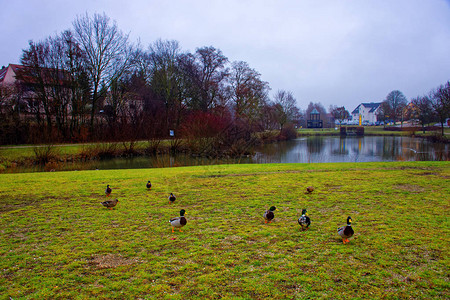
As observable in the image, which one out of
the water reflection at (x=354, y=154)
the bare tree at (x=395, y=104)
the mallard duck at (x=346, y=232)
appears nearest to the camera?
the mallard duck at (x=346, y=232)

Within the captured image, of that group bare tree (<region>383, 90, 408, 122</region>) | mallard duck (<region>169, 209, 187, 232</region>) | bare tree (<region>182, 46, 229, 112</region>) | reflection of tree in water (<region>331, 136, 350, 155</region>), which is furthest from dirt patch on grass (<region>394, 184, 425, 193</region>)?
bare tree (<region>383, 90, 408, 122</region>)

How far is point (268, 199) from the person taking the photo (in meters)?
7.17

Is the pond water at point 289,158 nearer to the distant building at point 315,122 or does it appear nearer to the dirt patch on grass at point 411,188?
the dirt patch on grass at point 411,188

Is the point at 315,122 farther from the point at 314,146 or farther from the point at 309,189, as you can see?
the point at 309,189

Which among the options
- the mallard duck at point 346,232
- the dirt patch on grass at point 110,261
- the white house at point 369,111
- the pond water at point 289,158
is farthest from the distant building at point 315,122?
the dirt patch on grass at point 110,261

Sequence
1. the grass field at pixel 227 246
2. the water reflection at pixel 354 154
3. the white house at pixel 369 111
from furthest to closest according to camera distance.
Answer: the white house at pixel 369 111, the water reflection at pixel 354 154, the grass field at pixel 227 246

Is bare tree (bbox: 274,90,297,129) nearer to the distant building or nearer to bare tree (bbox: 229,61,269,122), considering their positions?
bare tree (bbox: 229,61,269,122)

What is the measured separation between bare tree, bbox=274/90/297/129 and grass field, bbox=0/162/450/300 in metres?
50.2

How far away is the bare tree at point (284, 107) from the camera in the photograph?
57500 millimetres

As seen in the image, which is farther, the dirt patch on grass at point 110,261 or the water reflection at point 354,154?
the water reflection at point 354,154

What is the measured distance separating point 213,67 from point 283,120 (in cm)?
1994

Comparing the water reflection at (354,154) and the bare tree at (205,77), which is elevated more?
the bare tree at (205,77)

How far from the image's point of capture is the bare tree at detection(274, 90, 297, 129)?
189 feet

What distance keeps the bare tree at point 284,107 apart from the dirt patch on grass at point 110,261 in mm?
54549
